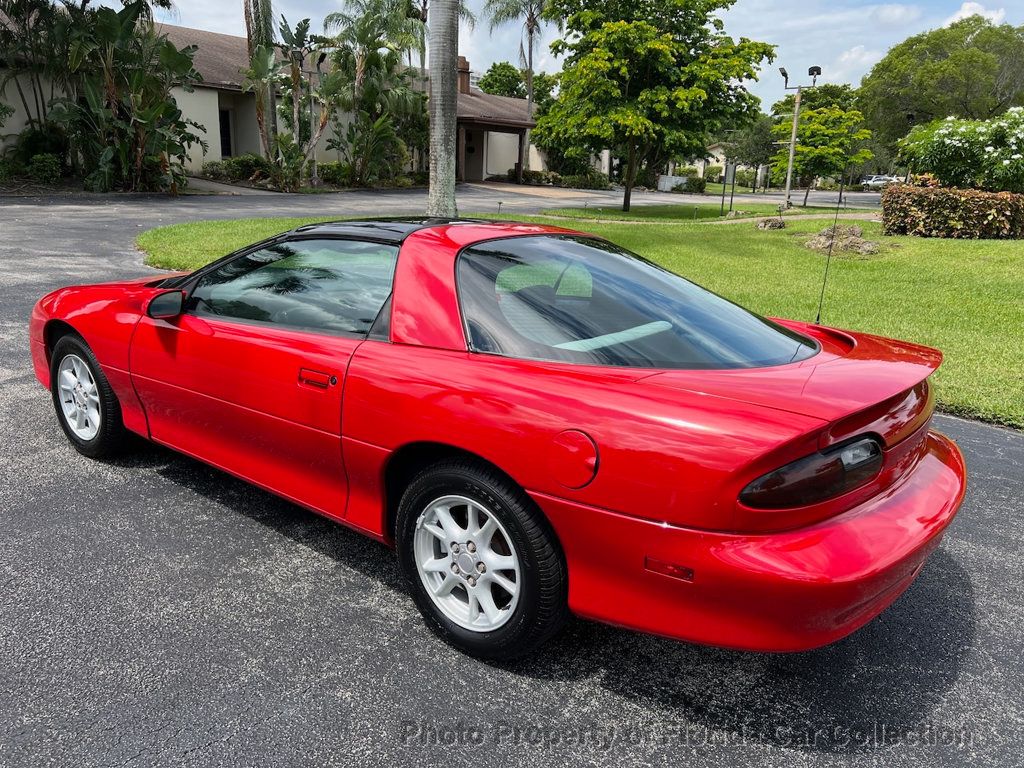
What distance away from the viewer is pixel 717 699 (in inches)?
93.7

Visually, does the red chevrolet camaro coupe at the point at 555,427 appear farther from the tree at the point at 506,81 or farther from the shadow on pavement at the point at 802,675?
the tree at the point at 506,81

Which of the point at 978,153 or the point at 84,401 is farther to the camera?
the point at 978,153

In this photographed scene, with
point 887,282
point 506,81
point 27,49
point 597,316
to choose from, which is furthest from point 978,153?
point 506,81

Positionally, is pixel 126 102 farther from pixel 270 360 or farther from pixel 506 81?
pixel 506 81

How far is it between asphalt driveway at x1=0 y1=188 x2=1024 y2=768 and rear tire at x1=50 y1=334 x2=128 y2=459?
1.34ft

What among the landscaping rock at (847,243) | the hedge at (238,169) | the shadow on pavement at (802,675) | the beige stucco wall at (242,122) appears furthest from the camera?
the beige stucco wall at (242,122)

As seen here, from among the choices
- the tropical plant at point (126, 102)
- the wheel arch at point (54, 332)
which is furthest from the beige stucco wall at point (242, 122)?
the wheel arch at point (54, 332)

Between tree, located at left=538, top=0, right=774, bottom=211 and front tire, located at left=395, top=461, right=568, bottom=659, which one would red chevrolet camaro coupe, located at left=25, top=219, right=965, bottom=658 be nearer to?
front tire, located at left=395, top=461, right=568, bottom=659

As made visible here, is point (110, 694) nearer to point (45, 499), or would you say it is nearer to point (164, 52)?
point (45, 499)

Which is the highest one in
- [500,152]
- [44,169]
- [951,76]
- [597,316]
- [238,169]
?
[951,76]

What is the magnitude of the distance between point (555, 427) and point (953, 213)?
50.4 ft

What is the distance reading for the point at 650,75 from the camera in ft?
80.7

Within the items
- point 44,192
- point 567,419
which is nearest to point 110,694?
point 567,419

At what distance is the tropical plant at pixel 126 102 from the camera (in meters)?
20.2
